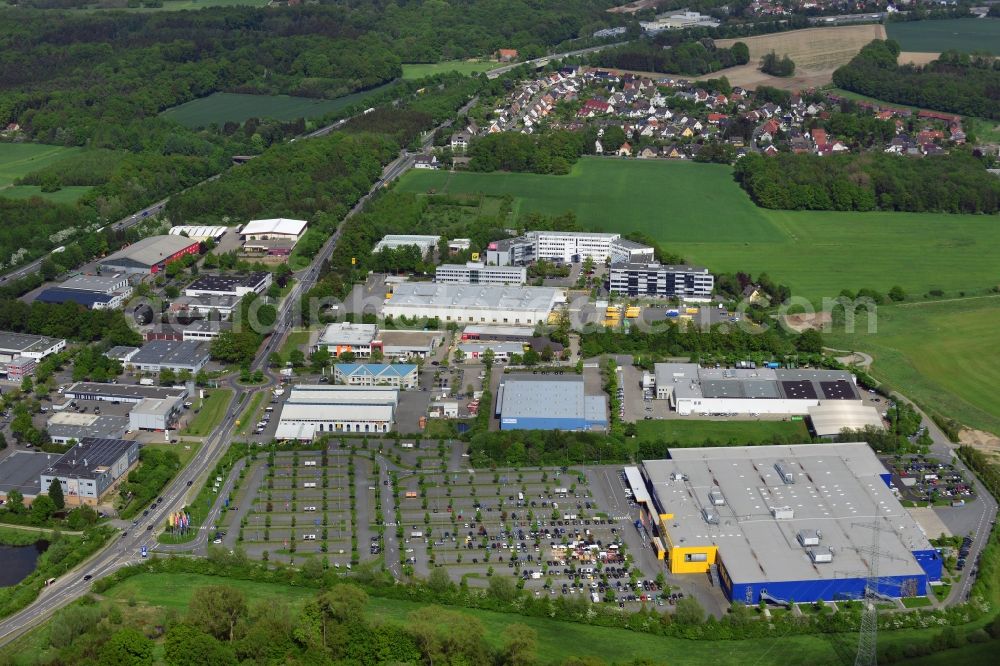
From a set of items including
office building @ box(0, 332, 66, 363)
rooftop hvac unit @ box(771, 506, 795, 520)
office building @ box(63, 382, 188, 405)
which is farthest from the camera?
office building @ box(0, 332, 66, 363)

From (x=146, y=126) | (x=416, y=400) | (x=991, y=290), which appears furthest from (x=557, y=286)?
(x=146, y=126)

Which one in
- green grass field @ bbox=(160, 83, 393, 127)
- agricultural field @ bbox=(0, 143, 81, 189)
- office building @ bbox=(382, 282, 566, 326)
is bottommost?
office building @ bbox=(382, 282, 566, 326)

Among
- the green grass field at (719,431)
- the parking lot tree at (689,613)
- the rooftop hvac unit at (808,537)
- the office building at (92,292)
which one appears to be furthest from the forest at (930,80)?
the parking lot tree at (689,613)

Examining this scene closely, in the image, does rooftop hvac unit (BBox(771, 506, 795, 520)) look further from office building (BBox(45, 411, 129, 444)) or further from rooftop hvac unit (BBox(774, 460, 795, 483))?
office building (BBox(45, 411, 129, 444))

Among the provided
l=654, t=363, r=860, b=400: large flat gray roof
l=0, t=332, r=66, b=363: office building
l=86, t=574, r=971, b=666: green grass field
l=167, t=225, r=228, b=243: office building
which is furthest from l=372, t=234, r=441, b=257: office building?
l=86, t=574, r=971, b=666: green grass field

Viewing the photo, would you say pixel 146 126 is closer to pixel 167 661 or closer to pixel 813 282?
pixel 813 282

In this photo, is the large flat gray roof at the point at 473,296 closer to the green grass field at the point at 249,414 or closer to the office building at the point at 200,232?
the green grass field at the point at 249,414
